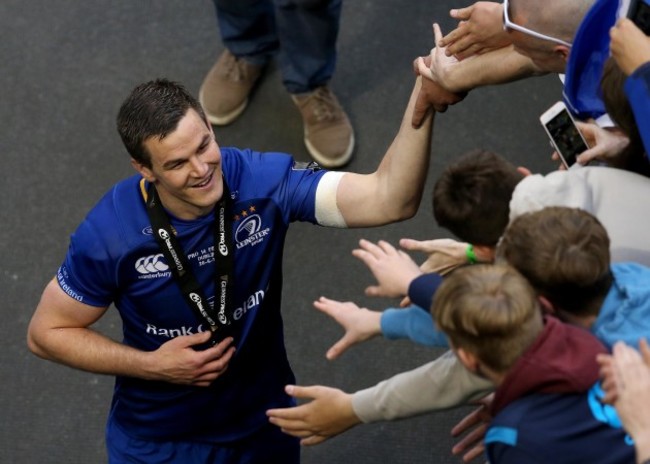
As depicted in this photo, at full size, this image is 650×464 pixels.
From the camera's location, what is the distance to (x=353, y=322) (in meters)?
1.95

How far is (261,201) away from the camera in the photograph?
2.27 meters

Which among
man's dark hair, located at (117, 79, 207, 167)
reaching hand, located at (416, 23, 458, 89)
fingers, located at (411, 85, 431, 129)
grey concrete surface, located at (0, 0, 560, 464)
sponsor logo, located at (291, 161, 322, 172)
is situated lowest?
grey concrete surface, located at (0, 0, 560, 464)

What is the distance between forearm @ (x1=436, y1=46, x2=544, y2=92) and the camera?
2.23 m

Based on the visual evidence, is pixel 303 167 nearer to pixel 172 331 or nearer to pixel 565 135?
pixel 172 331

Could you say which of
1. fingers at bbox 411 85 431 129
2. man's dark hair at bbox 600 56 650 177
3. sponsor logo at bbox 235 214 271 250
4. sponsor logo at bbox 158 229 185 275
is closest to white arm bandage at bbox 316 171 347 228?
sponsor logo at bbox 235 214 271 250

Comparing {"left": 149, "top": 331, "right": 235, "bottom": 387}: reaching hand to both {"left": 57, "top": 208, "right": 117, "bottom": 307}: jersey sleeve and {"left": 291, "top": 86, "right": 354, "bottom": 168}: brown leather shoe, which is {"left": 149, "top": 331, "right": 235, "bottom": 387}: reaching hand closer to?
{"left": 57, "top": 208, "right": 117, "bottom": 307}: jersey sleeve

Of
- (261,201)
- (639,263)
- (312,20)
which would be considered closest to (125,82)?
(312,20)

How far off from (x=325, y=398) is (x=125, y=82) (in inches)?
91.1

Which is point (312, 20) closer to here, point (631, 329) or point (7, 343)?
point (7, 343)

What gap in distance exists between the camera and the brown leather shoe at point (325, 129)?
3715mm

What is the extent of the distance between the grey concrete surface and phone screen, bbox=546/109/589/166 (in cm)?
117

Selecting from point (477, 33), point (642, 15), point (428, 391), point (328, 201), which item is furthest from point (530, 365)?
point (477, 33)

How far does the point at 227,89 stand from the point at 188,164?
1.76 meters

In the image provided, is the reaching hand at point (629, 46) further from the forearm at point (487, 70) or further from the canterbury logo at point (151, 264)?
the canterbury logo at point (151, 264)
